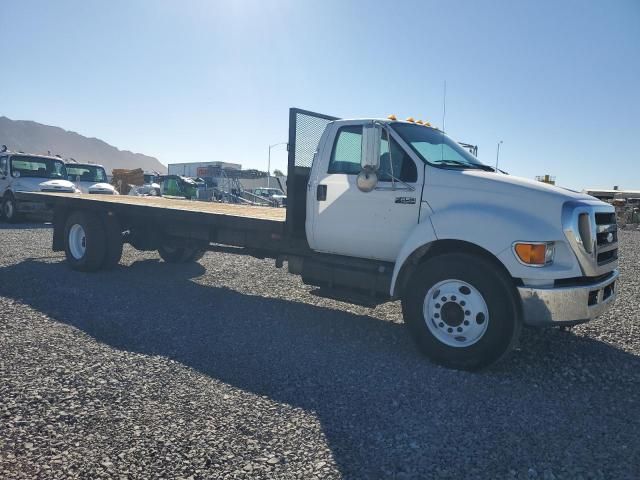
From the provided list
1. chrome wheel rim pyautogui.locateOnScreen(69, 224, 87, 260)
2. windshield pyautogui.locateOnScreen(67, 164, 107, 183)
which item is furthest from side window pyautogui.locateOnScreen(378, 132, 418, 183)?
windshield pyautogui.locateOnScreen(67, 164, 107, 183)

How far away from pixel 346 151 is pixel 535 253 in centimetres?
234

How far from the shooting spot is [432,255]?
15.9ft

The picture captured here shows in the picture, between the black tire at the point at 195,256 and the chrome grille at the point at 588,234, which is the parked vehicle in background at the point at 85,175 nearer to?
the black tire at the point at 195,256

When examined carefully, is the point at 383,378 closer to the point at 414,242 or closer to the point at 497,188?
the point at 414,242

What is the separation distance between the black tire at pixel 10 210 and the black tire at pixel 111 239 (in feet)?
30.7

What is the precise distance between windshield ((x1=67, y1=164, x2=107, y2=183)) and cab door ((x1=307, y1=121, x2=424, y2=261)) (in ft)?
50.0

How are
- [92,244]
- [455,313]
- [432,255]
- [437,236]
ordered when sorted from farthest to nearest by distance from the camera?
[92,244]
[432,255]
[437,236]
[455,313]

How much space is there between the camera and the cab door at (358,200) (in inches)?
197

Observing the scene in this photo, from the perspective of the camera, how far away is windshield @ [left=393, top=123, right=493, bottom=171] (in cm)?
510

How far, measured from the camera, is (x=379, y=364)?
451cm

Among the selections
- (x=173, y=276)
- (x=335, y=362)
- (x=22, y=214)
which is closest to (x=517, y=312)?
(x=335, y=362)

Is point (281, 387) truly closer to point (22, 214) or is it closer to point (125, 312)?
point (125, 312)

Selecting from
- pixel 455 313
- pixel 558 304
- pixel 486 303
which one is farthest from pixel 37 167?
pixel 558 304

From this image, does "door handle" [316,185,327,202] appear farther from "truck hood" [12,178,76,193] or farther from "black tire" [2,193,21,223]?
"black tire" [2,193,21,223]
